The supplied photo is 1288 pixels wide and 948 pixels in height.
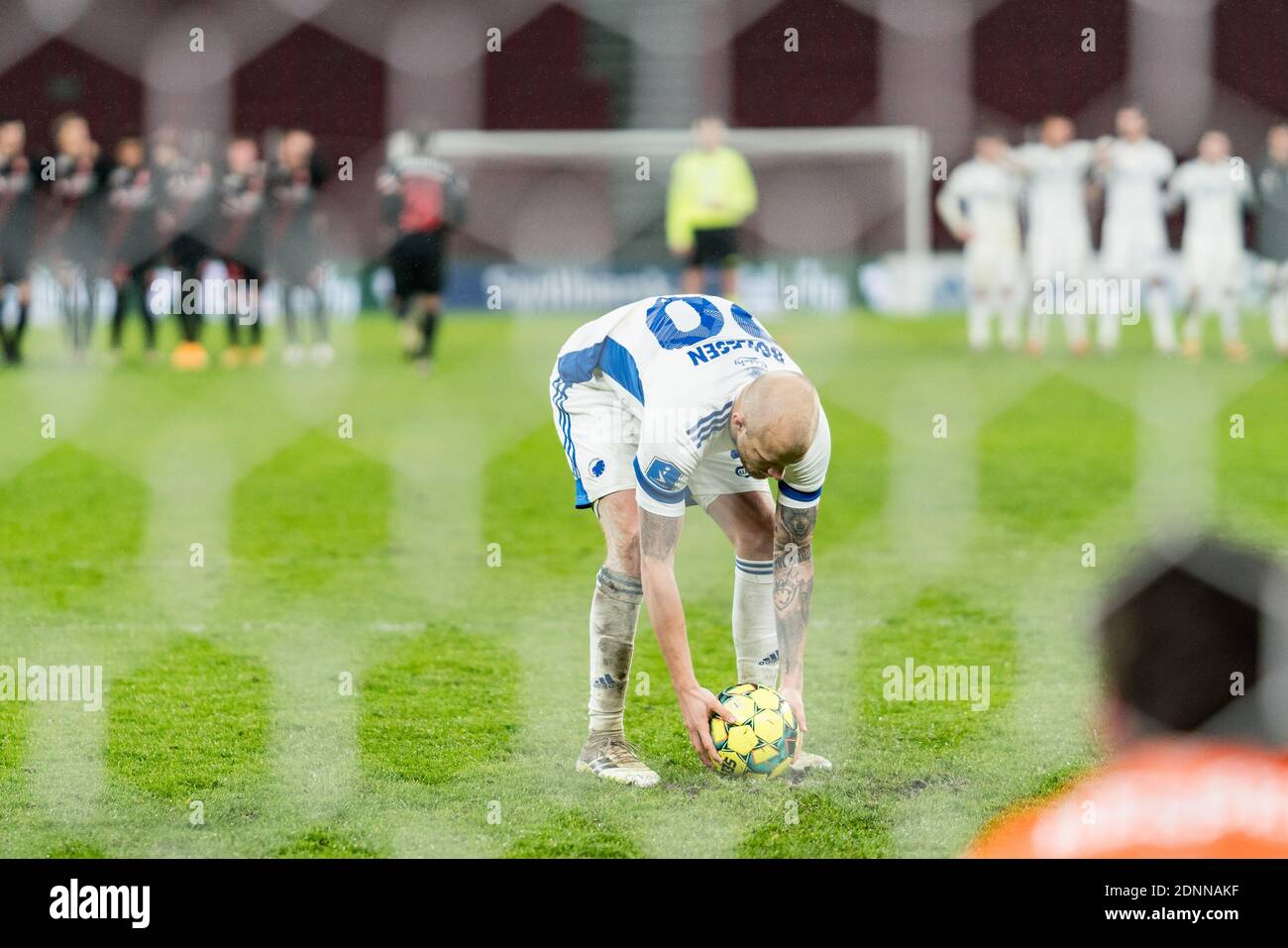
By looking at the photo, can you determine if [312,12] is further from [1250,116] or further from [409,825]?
[409,825]

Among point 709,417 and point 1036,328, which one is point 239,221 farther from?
point 709,417

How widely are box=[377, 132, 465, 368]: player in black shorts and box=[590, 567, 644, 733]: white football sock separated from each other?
697cm

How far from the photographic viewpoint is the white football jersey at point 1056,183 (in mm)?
12094

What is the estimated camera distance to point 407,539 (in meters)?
6.26

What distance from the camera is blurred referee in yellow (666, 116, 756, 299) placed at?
1223 cm

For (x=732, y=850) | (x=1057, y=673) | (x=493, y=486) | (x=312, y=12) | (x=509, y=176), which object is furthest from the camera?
(x=509, y=176)

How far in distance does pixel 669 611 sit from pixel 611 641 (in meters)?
0.50

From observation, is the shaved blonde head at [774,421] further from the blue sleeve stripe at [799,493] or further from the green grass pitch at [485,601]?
the green grass pitch at [485,601]

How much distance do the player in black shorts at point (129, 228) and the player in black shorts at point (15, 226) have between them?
55 cm

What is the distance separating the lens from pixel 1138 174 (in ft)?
37.7

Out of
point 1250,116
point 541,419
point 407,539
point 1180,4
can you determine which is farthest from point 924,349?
point 407,539

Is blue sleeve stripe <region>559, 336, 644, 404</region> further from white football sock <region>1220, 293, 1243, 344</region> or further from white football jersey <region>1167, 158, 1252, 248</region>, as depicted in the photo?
white football jersey <region>1167, 158, 1252, 248</region>

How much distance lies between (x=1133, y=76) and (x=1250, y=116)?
1.12m

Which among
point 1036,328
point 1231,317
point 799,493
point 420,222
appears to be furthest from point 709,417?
point 1231,317
